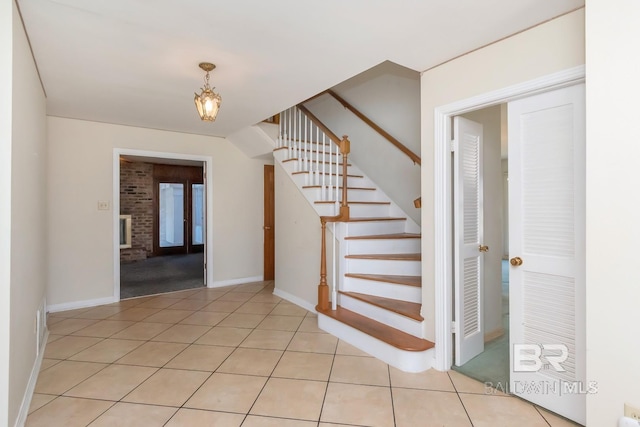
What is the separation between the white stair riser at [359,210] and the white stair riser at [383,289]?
0.80m

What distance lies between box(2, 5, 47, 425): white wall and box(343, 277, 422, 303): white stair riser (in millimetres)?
2554

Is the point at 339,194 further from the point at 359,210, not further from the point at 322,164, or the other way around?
the point at 322,164

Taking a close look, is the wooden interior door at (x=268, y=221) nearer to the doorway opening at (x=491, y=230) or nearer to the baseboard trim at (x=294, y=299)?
the baseboard trim at (x=294, y=299)

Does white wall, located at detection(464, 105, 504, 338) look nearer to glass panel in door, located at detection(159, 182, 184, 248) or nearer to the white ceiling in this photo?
the white ceiling

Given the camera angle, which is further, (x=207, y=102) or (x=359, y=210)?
(x=359, y=210)

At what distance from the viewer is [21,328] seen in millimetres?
1985

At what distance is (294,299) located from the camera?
432cm

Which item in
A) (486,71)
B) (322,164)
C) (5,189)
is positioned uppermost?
(486,71)

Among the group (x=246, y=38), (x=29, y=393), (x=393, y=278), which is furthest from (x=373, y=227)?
(x=29, y=393)

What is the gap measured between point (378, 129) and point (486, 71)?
84.6 inches

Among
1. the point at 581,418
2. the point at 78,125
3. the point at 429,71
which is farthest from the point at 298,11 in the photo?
the point at 78,125

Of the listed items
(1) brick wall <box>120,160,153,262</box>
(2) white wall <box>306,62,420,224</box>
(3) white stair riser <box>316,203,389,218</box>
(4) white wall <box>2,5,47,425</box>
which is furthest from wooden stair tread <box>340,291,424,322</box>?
(1) brick wall <box>120,160,153,262</box>

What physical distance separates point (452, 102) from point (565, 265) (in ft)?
4.22

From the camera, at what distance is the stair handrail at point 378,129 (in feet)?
12.2
